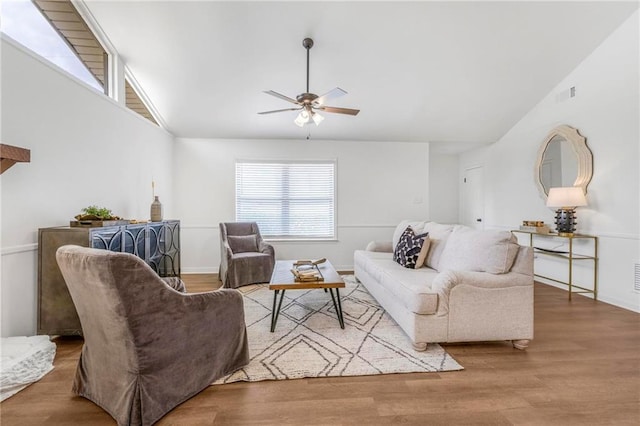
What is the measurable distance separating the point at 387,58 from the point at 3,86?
3611 millimetres

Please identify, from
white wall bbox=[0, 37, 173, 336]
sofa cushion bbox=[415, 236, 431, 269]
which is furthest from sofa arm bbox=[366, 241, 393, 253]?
white wall bbox=[0, 37, 173, 336]

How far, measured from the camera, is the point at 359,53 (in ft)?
11.6

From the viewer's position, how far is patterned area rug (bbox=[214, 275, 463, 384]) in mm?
2086

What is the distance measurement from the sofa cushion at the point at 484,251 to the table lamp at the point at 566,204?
5.89 feet

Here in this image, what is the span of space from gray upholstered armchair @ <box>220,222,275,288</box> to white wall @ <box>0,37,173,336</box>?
142 centimetres

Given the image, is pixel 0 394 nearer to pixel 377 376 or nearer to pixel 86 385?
pixel 86 385

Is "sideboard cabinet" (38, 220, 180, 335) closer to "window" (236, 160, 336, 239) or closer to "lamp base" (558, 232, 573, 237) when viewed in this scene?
"window" (236, 160, 336, 239)

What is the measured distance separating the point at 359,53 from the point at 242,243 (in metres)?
3.16

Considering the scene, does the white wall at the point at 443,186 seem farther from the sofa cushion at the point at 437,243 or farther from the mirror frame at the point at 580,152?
the sofa cushion at the point at 437,243

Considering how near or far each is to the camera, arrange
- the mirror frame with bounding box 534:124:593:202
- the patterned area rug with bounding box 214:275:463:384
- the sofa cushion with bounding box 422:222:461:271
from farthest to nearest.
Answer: the mirror frame with bounding box 534:124:593:202, the sofa cushion with bounding box 422:222:461:271, the patterned area rug with bounding box 214:275:463:384

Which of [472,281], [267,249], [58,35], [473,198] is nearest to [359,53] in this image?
[472,281]

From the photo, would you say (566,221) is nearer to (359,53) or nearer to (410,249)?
(410,249)

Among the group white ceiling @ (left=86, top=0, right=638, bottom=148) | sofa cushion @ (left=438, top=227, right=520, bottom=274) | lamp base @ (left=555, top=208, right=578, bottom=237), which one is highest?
white ceiling @ (left=86, top=0, right=638, bottom=148)

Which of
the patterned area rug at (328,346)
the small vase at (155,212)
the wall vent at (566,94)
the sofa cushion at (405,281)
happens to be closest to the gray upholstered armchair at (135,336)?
the patterned area rug at (328,346)
